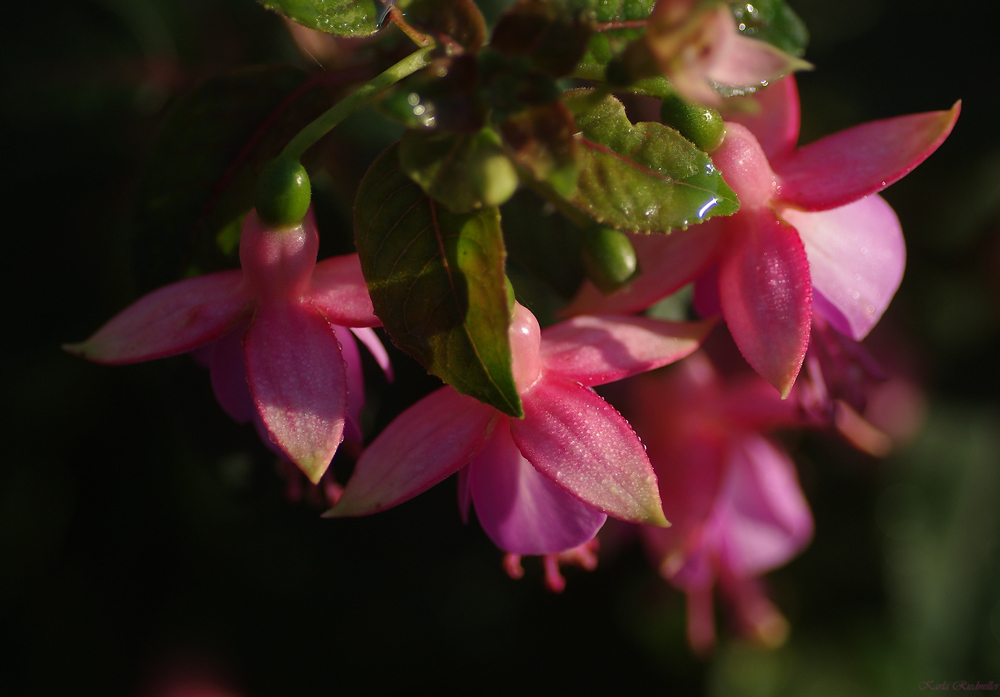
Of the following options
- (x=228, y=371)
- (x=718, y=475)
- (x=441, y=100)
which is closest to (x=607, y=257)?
(x=441, y=100)

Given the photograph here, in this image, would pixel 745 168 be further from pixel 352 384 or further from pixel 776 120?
pixel 352 384

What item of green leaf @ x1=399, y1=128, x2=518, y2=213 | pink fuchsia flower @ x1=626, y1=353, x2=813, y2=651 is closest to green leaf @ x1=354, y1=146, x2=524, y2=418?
green leaf @ x1=399, y1=128, x2=518, y2=213

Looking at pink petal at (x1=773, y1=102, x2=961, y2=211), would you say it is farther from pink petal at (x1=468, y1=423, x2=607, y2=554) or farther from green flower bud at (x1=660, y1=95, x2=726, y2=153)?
pink petal at (x1=468, y1=423, x2=607, y2=554)

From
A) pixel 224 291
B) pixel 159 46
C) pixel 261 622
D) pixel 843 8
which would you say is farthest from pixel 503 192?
pixel 261 622

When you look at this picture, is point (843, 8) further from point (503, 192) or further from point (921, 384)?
point (503, 192)

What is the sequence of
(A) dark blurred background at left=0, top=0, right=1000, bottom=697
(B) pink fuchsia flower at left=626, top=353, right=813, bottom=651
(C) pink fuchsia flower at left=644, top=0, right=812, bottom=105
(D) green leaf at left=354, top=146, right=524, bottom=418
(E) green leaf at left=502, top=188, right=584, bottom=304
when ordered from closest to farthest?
(C) pink fuchsia flower at left=644, top=0, right=812, bottom=105
(D) green leaf at left=354, top=146, right=524, bottom=418
(E) green leaf at left=502, top=188, right=584, bottom=304
(B) pink fuchsia flower at left=626, top=353, right=813, bottom=651
(A) dark blurred background at left=0, top=0, right=1000, bottom=697

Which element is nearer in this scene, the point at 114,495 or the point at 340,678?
the point at 114,495

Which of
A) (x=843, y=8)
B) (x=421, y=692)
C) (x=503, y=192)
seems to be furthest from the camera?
(x=421, y=692)

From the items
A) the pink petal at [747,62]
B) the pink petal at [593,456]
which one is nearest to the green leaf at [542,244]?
the pink petal at [593,456]
